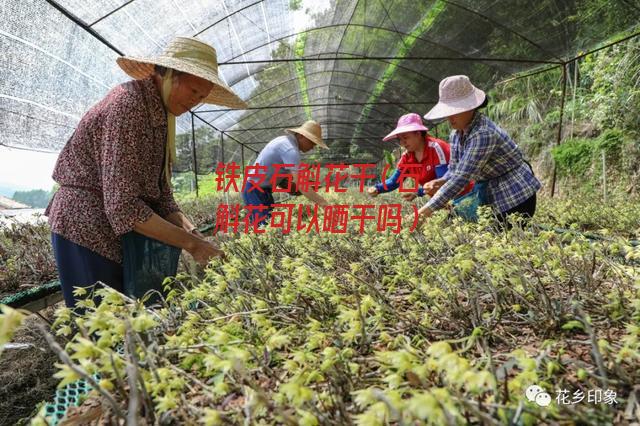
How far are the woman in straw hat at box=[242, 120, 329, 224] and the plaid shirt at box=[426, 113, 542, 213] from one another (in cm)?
149

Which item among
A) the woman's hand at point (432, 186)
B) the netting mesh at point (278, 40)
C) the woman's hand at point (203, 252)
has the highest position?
the netting mesh at point (278, 40)

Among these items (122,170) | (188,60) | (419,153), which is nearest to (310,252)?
(122,170)

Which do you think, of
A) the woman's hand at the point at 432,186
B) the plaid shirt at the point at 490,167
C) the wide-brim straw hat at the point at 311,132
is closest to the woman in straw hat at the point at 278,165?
the wide-brim straw hat at the point at 311,132

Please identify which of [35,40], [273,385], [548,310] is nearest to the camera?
[273,385]

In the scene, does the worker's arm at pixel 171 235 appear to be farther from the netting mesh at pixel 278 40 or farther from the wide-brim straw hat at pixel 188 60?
the netting mesh at pixel 278 40

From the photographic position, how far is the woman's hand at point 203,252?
5.68ft

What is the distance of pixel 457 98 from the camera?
2689 mm

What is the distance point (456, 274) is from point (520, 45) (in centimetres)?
627

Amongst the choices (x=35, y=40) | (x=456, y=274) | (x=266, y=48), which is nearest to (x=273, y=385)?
(x=456, y=274)

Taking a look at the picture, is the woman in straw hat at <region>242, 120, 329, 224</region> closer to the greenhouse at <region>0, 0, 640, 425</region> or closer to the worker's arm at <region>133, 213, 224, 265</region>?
the greenhouse at <region>0, 0, 640, 425</region>

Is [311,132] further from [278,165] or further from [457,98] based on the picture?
[457,98]

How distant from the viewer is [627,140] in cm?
695

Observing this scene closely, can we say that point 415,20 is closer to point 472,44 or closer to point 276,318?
point 472,44

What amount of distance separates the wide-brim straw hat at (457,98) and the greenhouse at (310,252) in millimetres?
16
